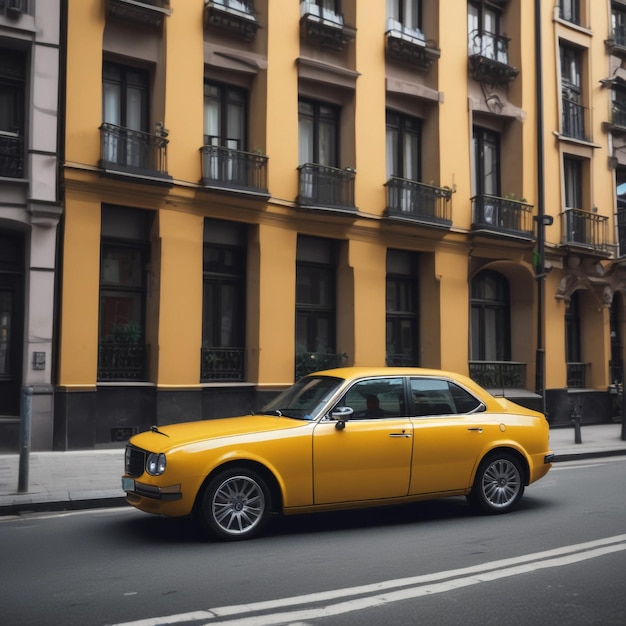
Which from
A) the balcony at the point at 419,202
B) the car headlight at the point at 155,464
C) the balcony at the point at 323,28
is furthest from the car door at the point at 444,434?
the balcony at the point at 323,28

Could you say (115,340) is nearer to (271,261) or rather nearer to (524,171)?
(271,261)

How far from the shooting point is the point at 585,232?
73.6ft

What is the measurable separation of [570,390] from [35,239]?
15.4 metres

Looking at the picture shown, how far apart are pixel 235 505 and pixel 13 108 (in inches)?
409

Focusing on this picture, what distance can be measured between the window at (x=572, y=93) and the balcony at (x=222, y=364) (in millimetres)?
12460

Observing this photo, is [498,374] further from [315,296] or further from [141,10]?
[141,10]

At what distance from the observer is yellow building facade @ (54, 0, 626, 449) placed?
15.0 m

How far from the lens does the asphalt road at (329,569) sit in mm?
5102

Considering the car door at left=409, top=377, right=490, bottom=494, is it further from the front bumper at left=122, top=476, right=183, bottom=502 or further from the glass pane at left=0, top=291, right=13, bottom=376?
the glass pane at left=0, top=291, right=13, bottom=376

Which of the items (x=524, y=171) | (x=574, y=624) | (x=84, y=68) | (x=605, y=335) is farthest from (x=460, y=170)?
(x=574, y=624)

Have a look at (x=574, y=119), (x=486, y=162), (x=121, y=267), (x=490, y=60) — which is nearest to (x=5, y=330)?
(x=121, y=267)

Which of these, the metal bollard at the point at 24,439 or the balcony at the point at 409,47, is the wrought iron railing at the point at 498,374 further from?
the metal bollard at the point at 24,439

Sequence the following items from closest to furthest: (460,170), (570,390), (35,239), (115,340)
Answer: (35,239) → (115,340) → (460,170) → (570,390)

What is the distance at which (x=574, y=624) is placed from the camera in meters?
4.92
